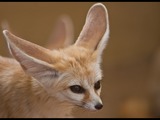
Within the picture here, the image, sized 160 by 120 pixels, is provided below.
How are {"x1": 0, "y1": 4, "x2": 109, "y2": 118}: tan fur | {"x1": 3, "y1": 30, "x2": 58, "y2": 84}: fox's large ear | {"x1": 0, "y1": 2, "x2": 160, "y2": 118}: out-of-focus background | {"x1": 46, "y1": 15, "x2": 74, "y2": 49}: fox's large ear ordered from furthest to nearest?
{"x1": 0, "y1": 2, "x2": 160, "y2": 118}: out-of-focus background → {"x1": 46, "y1": 15, "x2": 74, "y2": 49}: fox's large ear → {"x1": 0, "y1": 4, "x2": 109, "y2": 118}: tan fur → {"x1": 3, "y1": 30, "x2": 58, "y2": 84}: fox's large ear

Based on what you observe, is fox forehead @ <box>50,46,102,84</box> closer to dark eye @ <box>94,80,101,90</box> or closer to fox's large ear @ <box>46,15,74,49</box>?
dark eye @ <box>94,80,101,90</box>

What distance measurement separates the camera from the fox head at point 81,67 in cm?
117

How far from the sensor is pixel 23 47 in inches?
39.4

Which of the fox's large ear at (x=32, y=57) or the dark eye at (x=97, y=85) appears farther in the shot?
the dark eye at (x=97, y=85)

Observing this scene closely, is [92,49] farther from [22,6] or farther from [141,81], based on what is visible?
[141,81]

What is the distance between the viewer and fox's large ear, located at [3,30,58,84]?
3.17ft

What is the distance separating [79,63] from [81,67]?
1 cm

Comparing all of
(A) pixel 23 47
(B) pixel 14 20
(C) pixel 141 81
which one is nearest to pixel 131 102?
(C) pixel 141 81

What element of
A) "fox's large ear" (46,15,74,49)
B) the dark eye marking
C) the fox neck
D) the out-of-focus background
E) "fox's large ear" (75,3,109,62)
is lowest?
the out-of-focus background

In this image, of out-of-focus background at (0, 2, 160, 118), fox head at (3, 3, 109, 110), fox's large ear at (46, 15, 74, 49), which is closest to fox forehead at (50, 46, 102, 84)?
fox head at (3, 3, 109, 110)

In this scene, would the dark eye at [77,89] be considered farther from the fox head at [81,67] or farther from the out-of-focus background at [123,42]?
the out-of-focus background at [123,42]

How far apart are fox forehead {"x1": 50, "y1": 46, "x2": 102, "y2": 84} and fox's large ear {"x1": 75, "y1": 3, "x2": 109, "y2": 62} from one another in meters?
0.02

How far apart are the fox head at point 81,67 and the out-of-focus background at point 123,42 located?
113 inches

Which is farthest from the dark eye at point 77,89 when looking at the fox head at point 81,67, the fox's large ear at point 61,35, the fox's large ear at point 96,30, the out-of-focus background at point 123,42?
the out-of-focus background at point 123,42
